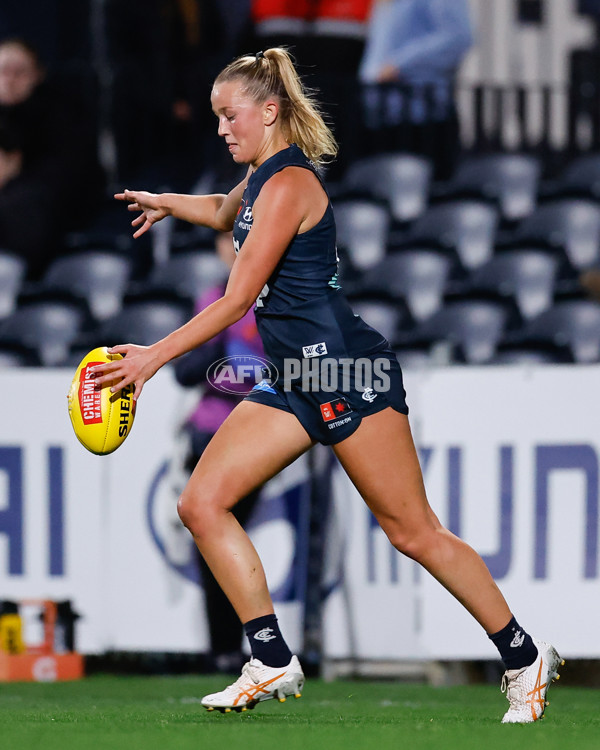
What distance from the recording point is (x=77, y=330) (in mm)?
9117

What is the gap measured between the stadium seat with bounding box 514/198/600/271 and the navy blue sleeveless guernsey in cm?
572

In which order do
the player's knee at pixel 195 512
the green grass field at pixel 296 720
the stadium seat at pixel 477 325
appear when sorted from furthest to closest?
the stadium seat at pixel 477 325 → the player's knee at pixel 195 512 → the green grass field at pixel 296 720

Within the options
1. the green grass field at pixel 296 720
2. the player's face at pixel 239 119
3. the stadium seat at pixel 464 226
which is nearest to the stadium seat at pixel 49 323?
the stadium seat at pixel 464 226

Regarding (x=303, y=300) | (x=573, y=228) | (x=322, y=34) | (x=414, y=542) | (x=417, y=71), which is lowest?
(x=414, y=542)

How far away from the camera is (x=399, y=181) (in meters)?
10.5

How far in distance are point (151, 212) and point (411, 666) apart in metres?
2.94

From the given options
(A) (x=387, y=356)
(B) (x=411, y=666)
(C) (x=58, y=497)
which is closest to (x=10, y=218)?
(C) (x=58, y=497)

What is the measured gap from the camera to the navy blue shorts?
4176 millimetres

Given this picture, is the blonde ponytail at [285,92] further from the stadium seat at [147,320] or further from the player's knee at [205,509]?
the stadium seat at [147,320]

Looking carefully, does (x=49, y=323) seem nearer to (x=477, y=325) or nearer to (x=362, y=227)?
(x=362, y=227)

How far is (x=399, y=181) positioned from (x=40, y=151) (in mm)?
2834

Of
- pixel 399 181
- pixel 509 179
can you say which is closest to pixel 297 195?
pixel 399 181

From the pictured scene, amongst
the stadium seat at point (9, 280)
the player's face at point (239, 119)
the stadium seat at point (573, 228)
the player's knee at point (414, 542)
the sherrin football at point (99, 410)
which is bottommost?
the player's knee at point (414, 542)

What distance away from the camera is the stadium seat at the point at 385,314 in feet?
28.6
